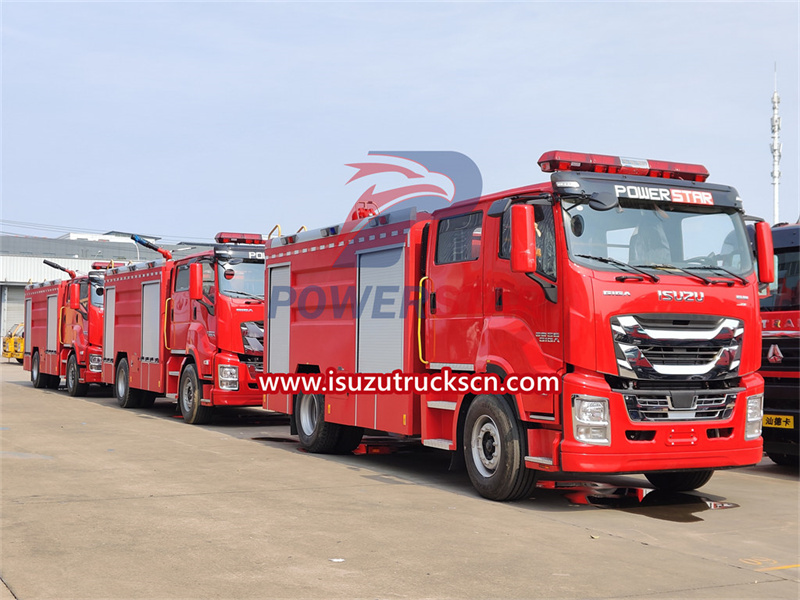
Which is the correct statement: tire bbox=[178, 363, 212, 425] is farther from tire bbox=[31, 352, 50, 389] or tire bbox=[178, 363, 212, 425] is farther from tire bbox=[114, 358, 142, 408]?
tire bbox=[31, 352, 50, 389]

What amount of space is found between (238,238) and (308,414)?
15.5 ft

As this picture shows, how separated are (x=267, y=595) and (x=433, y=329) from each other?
4762 millimetres

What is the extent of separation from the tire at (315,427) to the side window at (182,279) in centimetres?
507

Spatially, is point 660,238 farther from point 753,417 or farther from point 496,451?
point 496,451

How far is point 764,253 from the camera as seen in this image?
8898 mm

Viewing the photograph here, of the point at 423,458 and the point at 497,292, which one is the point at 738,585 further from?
the point at 423,458

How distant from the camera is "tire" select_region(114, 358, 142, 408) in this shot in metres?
20.0

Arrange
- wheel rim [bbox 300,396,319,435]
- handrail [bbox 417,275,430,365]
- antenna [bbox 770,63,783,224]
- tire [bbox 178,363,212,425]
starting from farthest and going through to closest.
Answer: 1. antenna [bbox 770,63,783,224]
2. tire [bbox 178,363,212,425]
3. wheel rim [bbox 300,396,319,435]
4. handrail [bbox 417,275,430,365]

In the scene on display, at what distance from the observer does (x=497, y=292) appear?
8805mm

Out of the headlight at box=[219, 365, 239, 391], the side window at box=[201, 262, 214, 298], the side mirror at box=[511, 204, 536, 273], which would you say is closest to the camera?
the side mirror at box=[511, 204, 536, 273]

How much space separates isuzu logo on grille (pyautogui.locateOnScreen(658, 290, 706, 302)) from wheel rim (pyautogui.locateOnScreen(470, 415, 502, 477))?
1.99 m

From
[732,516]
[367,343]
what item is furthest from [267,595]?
[367,343]

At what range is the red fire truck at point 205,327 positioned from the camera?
1530cm

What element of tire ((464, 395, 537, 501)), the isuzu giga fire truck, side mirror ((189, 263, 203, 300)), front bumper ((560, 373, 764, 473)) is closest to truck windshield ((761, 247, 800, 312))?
front bumper ((560, 373, 764, 473))
